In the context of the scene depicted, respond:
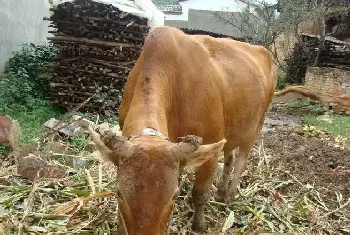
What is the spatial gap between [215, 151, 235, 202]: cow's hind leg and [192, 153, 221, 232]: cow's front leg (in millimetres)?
954

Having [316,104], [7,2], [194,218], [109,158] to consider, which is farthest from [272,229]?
[316,104]

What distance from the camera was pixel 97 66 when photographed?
36.0 ft

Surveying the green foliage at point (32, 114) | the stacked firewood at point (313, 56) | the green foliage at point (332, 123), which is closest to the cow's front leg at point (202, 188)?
the green foliage at point (32, 114)

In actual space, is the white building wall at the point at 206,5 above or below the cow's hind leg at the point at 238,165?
below

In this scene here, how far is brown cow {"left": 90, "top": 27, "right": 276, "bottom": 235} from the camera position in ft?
A: 10.8

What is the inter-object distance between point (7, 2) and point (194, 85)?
26.9 ft

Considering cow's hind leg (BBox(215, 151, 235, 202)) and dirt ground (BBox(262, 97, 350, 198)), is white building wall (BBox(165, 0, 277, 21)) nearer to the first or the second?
dirt ground (BBox(262, 97, 350, 198))

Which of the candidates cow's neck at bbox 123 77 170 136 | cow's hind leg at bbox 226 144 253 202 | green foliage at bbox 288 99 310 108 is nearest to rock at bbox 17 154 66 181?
Result: cow's hind leg at bbox 226 144 253 202

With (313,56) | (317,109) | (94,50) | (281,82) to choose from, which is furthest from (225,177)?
(281,82)

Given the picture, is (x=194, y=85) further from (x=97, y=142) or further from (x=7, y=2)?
(x=7, y=2)

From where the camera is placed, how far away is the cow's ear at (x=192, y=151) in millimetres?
3461

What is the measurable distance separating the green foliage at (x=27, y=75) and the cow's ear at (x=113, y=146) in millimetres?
7382

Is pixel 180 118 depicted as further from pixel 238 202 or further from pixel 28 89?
pixel 28 89

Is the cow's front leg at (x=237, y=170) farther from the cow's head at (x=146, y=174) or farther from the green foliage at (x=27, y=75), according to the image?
the green foliage at (x=27, y=75)
